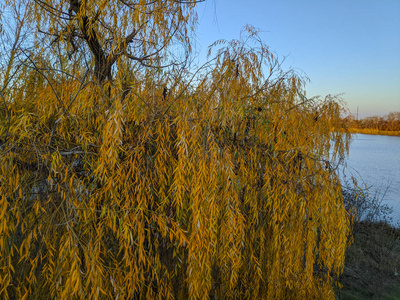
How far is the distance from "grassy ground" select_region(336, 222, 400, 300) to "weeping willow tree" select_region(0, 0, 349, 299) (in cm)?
159

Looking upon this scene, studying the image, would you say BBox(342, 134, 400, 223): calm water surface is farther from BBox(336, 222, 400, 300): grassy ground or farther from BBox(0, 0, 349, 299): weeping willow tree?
BBox(0, 0, 349, 299): weeping willow tree

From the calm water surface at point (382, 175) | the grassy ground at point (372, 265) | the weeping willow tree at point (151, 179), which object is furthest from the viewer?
the calm water surface at point (382, 175)

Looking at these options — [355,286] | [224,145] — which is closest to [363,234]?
[355,286]

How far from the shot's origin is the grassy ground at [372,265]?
397 cm

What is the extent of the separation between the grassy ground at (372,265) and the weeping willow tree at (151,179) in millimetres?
1588

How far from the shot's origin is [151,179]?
1.96 m

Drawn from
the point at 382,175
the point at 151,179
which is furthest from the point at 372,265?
the point at 382,175

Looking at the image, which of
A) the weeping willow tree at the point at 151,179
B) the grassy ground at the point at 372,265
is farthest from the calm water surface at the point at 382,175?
the weeping willow tree at the point at 151,179

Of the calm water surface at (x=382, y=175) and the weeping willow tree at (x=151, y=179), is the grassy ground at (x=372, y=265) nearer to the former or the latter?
the calm water surface at (x=382, y=175)

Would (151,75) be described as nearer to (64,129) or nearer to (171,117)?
(171,117)

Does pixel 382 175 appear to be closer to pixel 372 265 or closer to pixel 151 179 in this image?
pixel 372 265

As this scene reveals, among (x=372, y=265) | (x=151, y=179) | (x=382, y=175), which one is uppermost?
(x=151, y=179)

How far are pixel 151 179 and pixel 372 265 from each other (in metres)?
4.37

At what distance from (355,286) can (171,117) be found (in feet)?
11.8
